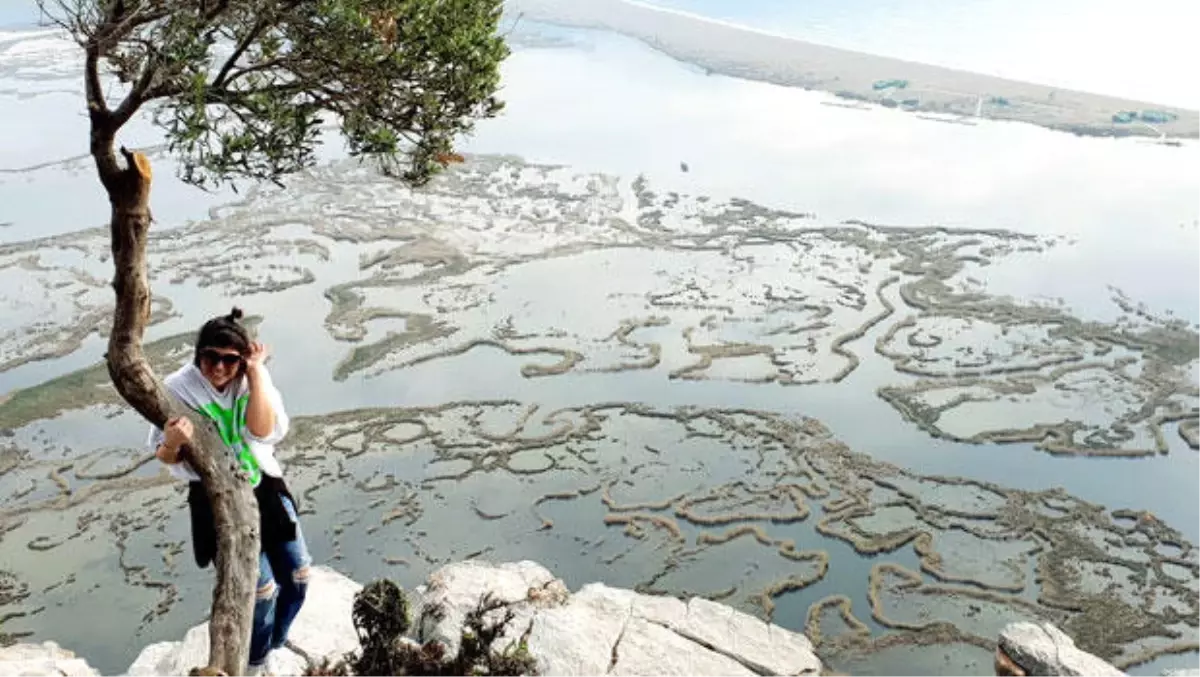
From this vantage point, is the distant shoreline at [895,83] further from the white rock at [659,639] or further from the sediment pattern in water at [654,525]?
the white rock at [659,639]

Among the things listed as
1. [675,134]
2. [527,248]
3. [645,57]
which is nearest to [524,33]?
[645,57]

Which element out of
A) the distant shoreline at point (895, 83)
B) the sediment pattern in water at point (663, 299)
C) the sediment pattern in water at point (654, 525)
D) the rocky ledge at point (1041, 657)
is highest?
the distant shoreline at point (895, 83)

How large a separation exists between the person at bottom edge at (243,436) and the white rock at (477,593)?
13.0ft

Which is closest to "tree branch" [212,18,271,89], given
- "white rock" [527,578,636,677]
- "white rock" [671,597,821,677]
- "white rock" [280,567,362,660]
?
"white rock" [280,567,362,660]

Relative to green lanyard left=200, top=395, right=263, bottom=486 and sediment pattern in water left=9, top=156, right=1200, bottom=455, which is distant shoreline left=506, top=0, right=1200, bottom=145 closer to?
sediment pattern in water left=9, top=156, right=1200, bottom=455

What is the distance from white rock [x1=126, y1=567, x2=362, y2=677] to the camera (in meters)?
8.80

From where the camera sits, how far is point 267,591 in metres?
6.89

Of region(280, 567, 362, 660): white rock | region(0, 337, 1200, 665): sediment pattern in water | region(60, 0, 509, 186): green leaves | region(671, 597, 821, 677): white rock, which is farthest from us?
region(0, 337, 1200, 665): sediment pattern in water

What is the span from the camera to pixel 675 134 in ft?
178

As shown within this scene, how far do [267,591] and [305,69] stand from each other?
4.27 metres

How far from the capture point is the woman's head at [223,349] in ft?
19.2

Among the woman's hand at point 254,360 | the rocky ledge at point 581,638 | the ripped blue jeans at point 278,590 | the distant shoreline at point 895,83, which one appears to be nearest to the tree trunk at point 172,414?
the ripped blue jeans at point 278,590

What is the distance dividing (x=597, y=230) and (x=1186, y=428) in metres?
21.4

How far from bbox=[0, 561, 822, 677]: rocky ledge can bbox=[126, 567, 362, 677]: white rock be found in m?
0.01
